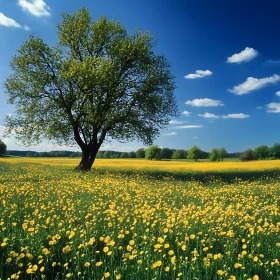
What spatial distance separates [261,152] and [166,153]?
2587 cm

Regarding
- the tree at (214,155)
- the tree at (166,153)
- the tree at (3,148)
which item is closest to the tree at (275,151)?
the tree at (214,155)

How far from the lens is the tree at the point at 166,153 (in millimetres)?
84600

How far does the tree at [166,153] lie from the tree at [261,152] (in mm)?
24347

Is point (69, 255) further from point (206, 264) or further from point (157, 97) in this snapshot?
point (157, 97)

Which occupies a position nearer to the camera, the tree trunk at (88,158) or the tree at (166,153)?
the tree trunk at (88,158)

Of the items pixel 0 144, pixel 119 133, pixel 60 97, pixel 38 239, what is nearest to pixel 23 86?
pixel 60 97

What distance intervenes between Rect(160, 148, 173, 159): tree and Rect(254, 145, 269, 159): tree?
24.3 metres

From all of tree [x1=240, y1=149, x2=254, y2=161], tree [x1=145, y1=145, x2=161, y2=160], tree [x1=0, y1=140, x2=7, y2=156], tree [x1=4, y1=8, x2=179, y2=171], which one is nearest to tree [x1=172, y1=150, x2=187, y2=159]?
tree [x1=145, y1=145, x2=161, y2=160]

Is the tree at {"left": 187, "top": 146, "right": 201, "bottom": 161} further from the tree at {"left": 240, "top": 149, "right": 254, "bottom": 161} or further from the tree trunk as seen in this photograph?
the tree trunk

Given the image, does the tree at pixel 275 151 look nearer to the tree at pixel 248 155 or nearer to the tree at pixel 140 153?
the tree at pixel 248 155

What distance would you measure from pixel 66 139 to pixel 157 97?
961cm

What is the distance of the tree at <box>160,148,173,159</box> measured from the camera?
278 ft

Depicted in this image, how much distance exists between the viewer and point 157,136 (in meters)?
28.8

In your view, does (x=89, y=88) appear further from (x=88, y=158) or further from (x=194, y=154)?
(x=194, y=154)
